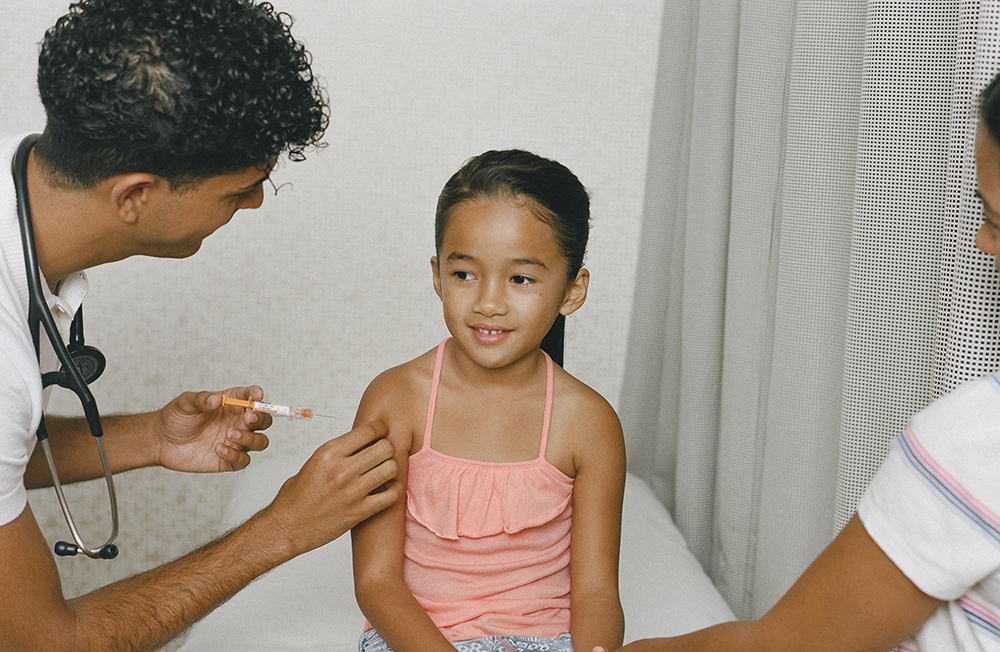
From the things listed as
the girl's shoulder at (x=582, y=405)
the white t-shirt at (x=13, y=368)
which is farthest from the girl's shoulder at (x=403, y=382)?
the white t-shirt at (x=13, y=368)

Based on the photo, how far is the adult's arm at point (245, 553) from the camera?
117 cm

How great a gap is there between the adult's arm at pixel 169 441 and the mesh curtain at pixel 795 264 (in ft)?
2.94

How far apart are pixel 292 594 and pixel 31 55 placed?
1.58 meters

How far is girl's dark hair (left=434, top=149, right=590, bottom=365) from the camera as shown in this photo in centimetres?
129

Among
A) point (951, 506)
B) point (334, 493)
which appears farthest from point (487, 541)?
point (951, 506)

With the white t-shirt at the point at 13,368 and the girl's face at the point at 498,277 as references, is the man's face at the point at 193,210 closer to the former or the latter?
the white t-shirt at the point at 13,368

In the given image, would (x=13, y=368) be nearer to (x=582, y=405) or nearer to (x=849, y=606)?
(x=582, y=405)

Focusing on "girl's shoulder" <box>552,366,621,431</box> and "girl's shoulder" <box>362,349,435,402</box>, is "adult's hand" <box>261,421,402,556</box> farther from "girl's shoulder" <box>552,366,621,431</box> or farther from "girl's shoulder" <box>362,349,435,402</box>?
"girl's shoulder" <box>552,366,621,431</box>

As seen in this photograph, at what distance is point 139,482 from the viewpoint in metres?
2.47

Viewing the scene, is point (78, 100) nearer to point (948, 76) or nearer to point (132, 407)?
point (948, 76)

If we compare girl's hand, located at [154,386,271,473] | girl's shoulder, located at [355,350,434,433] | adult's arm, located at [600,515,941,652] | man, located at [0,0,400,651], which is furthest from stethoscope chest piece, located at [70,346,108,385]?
adult's arm, located at [600,515,941,652]

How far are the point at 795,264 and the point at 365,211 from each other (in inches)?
50.5

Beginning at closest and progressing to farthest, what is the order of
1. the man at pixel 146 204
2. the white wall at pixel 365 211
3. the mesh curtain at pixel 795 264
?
1. the mesh curtain at pixel 795 264
2. the man at pixel 146 204
3. the white wall at pixel 365 211

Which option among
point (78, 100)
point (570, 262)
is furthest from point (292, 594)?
point (78, 100)
